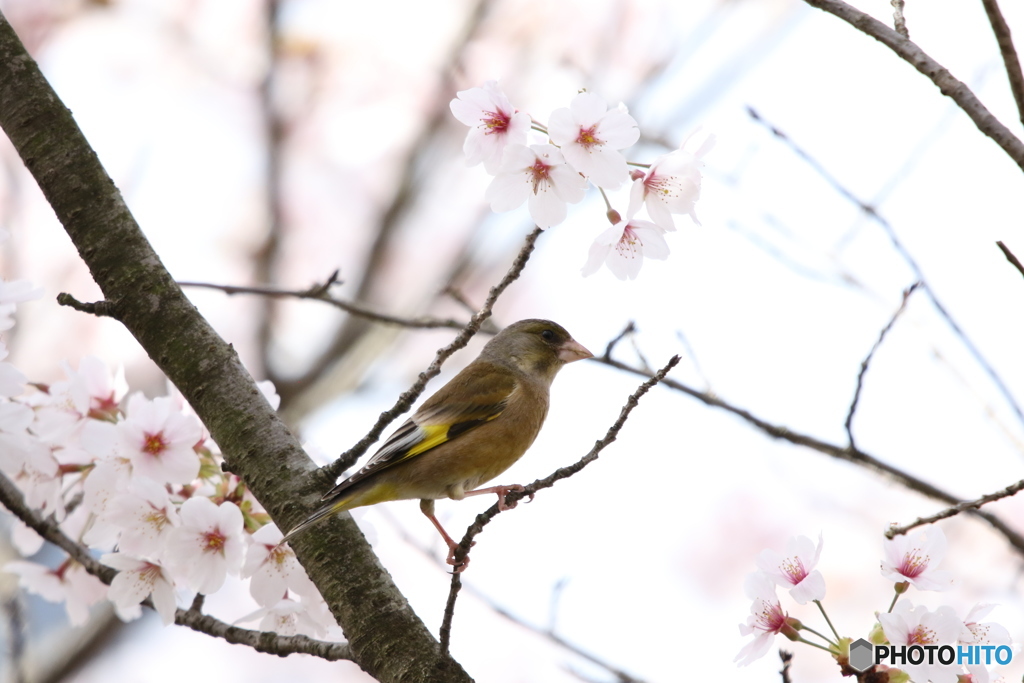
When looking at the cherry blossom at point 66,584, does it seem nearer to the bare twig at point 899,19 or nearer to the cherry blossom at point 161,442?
the cherry blossom at point 161,442

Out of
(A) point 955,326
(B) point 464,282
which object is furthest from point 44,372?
(A) point 955,326

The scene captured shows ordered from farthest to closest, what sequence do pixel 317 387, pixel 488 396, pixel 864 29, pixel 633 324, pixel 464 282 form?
pixel 464 282, pixel 317 387, pixel 488 396, pixel 633 324, pixel 864 29

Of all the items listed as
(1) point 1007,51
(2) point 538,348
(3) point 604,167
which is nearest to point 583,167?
(3) point 604,167

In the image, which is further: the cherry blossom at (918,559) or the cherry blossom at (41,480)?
the cherry blossom at (41,480)

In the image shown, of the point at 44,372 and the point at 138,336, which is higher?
the point at 44,372

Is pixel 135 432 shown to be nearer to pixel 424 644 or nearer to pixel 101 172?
pixel 101 172

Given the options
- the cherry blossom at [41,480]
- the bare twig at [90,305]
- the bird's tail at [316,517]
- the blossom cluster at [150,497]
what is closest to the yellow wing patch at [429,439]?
the blossom cluster at [150,497]

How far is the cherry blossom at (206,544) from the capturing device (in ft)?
9.95

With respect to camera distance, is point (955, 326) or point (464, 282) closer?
point (955, 326)

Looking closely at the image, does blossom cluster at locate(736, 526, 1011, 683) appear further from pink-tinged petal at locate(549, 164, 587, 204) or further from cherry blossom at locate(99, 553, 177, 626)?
cherry blossom at locate(99, 553, 177, 626)

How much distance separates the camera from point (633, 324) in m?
3.15

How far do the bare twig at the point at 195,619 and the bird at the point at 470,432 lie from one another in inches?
21.1

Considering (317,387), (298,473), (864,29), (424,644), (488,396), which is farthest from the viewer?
(317,387)

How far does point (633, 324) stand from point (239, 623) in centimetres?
169
